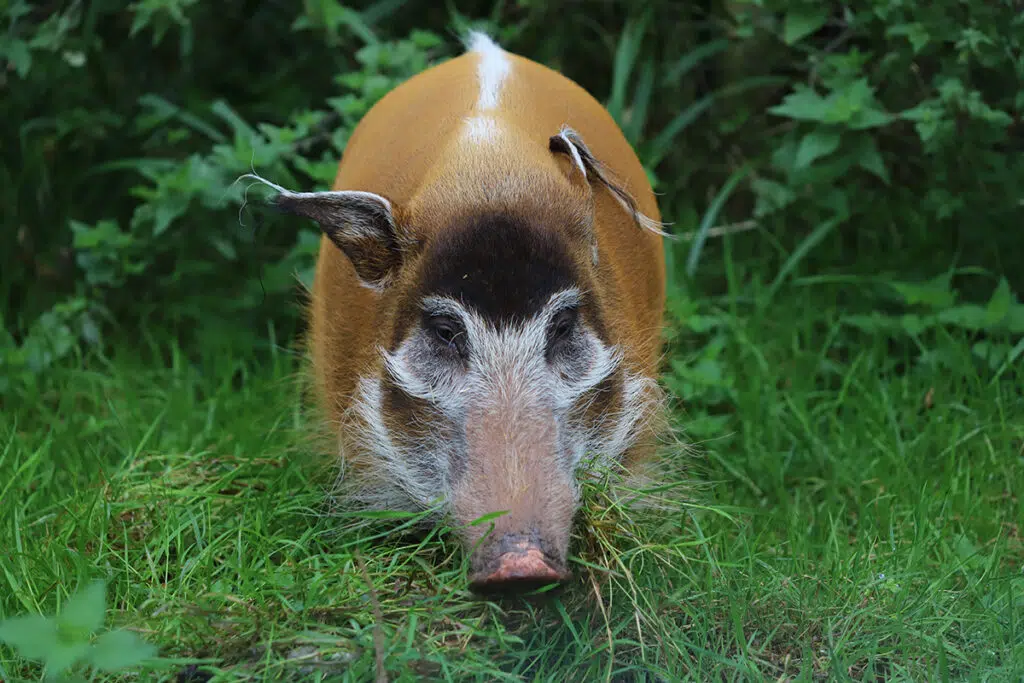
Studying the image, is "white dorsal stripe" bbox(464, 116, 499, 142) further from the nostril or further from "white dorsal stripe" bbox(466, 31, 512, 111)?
the nostril

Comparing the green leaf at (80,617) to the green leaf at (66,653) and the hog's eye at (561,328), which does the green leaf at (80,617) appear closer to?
the green leaf at (66,653)

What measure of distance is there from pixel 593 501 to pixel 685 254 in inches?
92.8

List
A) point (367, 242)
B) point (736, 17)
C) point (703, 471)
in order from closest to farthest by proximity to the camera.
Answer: point (367, 242) → point (703, 471) → point (736, 17)

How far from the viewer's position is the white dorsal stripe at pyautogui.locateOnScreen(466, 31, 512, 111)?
11.2ft

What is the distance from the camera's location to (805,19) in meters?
4.48

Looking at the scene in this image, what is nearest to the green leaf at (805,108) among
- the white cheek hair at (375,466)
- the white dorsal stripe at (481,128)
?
the white dorsal stripe at (481,128)

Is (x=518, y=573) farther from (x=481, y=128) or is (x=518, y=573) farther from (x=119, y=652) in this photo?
(x=481, y=128)

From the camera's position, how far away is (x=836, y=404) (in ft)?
13.5

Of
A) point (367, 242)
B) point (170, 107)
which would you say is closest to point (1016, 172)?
point (367, 242)

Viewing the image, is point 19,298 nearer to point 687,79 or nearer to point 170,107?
point 170,107

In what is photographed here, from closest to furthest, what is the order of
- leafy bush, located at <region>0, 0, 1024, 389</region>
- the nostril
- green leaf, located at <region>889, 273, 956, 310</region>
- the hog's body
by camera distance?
the nostril < the hog's body < green leaf, located at <region>889, 273, 956, 310</region> < leafy bush, located at <region>0, 0, 1024, 389</region>

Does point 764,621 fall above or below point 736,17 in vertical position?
below

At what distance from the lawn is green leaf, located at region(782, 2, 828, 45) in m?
0.96

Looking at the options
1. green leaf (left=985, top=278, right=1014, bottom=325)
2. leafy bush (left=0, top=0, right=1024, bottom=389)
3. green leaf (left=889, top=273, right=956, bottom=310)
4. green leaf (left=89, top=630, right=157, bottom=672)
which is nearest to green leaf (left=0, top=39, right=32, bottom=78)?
leafy bush (left=0, top=0, right=1024, bottom=389)
